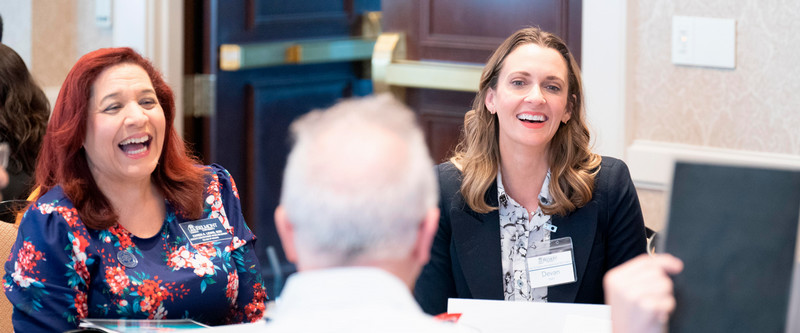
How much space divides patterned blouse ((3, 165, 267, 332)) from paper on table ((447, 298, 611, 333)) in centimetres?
59

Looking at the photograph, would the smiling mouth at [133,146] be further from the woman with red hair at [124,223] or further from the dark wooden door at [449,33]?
the dark wooden door at [449,33]

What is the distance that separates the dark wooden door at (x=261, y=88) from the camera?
415 centimetres

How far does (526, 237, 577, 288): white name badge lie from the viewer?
7.12ft

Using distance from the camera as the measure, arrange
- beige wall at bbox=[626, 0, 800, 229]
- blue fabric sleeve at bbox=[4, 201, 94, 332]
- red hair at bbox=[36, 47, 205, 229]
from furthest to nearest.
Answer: beige wall at bbox=[626, 0, 800, 229]
red hair at bbox=[36, 47, 205, 229]
blue fabric sleeve at bbox=[4, 201, 94, 332]

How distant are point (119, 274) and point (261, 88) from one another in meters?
2.43

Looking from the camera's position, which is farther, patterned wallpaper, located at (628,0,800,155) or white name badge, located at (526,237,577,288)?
patterned wallpaper, located at (628,0,800,155)

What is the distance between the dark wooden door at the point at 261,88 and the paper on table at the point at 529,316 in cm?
260

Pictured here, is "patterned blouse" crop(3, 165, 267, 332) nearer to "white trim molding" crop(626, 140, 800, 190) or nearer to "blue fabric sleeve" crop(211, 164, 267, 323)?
"blue fabric sleeve" crop(211, 164, 267, 323)

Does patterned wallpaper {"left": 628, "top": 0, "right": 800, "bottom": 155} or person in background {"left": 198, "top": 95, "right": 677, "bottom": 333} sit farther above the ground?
patterned wallpaper {"left": 628, "top": 0, "right": 800, "bottom": 155}

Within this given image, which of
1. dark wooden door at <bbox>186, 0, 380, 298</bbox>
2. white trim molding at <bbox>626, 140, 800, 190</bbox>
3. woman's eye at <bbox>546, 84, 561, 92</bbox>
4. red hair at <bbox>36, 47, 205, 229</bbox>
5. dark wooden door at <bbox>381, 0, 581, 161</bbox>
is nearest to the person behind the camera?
red hair at <bbox>36, 47, 205, 229</bbox>

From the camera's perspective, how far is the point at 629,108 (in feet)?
10.1

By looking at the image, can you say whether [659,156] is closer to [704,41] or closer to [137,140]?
[704,41]

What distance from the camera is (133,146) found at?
7.15ft

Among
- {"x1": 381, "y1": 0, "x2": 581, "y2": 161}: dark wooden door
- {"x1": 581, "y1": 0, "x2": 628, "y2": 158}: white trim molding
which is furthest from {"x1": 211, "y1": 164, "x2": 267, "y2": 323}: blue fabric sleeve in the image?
{"x1": 381, "y1": 0, "x2": 581, "y2": 161}: dark wooden door
